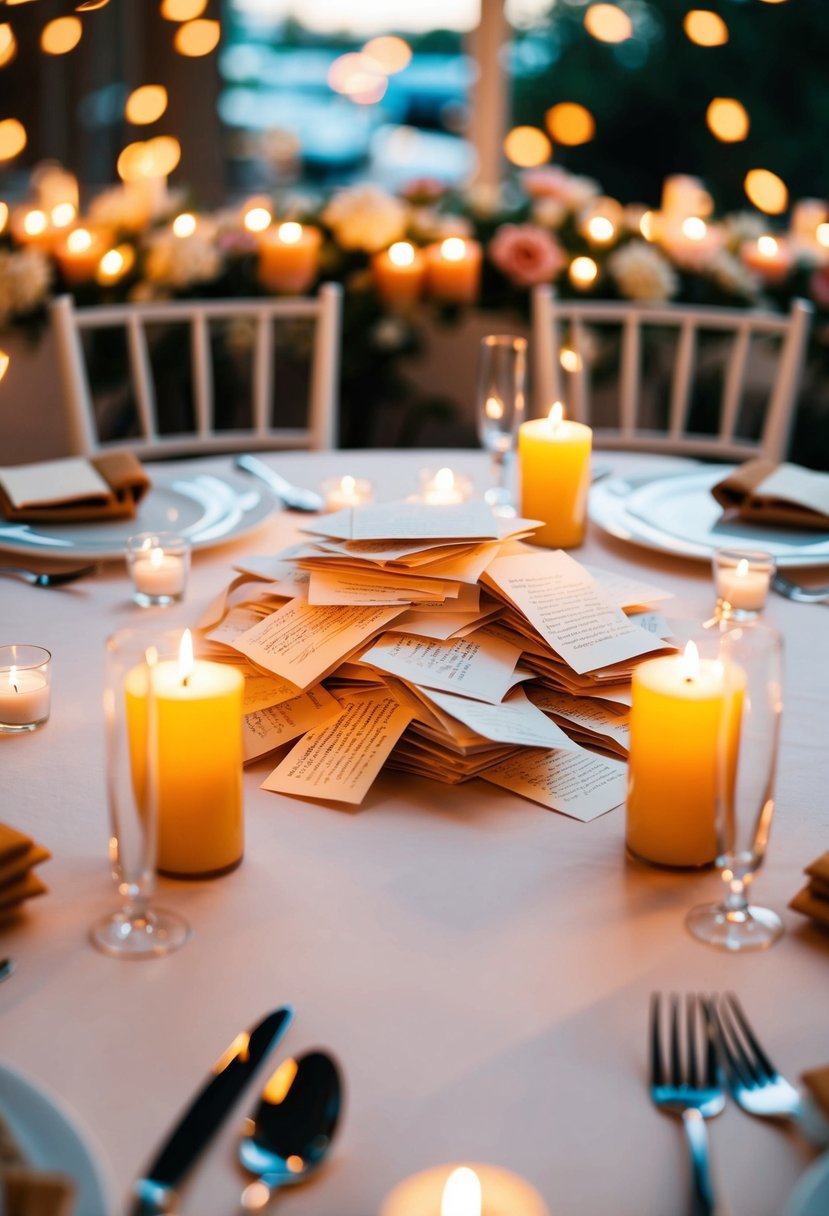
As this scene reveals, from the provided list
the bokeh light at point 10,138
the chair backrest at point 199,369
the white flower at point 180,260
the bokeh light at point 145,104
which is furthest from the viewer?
the bokeh light at point 145,104

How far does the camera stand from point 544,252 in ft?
9.05

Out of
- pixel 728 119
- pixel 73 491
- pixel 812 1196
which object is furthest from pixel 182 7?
pixel 812 1196

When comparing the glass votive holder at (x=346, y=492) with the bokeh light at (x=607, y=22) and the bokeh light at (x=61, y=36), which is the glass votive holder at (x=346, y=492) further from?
the bokeh light at (x=607, y=22)

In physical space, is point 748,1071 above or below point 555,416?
below

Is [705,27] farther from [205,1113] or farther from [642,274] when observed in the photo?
[205,1113]

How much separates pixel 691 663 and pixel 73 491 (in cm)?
85

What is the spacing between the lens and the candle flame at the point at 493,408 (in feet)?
5.10

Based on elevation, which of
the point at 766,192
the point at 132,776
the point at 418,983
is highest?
the point at 766,192

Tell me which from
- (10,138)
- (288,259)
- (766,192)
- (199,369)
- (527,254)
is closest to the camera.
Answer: (199,369)

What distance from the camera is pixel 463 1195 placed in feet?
1.86

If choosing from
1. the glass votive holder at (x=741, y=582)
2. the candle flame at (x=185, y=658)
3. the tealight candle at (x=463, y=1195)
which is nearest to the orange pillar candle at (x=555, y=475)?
the glass votive holder at (x=741, y=582)

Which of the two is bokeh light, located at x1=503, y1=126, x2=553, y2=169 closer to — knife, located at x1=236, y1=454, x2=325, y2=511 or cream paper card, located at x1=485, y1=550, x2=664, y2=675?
knife, located at x1=236, y1=454, x2=325, y2=511

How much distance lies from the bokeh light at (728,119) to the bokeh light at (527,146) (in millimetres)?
551

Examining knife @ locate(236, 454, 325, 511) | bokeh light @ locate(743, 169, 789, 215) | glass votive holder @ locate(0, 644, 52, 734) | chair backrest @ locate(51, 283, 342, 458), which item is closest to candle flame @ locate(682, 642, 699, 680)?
glass votive holder @ locate(0, 644, 52, 734)
